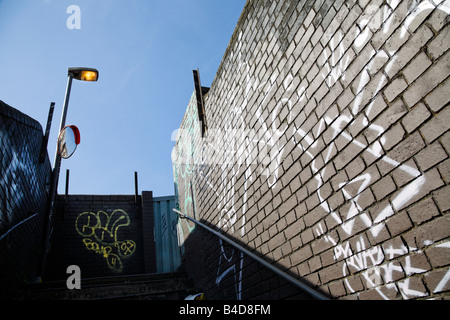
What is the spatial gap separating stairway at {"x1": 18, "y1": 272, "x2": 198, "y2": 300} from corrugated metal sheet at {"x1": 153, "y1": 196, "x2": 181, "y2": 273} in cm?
281

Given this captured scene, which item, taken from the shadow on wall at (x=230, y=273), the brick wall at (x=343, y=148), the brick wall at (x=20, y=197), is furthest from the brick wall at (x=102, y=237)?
the brick wall at (x=343, y=148)

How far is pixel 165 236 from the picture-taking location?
24.9 ft

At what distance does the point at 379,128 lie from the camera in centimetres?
159

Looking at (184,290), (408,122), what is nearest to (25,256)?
(184,290)

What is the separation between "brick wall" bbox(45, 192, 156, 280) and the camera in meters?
6.68

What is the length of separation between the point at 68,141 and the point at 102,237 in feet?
10.6

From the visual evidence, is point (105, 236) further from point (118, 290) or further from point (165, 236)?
point (118, 290)

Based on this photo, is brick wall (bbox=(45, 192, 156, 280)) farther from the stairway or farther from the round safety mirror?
the round safety mirror

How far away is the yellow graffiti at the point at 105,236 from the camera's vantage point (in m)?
6.93

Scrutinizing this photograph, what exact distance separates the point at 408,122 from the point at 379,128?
0.17 m

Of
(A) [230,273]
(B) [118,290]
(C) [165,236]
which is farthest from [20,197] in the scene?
(C) [165,236]

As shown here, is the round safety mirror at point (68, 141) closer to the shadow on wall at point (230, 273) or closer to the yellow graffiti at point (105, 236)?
the shadow on wall at point (230, 273)

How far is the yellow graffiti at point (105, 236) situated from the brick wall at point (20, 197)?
2.16 m

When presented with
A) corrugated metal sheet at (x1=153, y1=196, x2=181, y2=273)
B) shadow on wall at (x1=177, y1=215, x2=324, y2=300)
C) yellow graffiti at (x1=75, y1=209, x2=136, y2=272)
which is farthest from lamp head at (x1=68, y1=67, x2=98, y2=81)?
corrugated metal sheet at (x1=153, y1=196, x2=181, y2=273)
